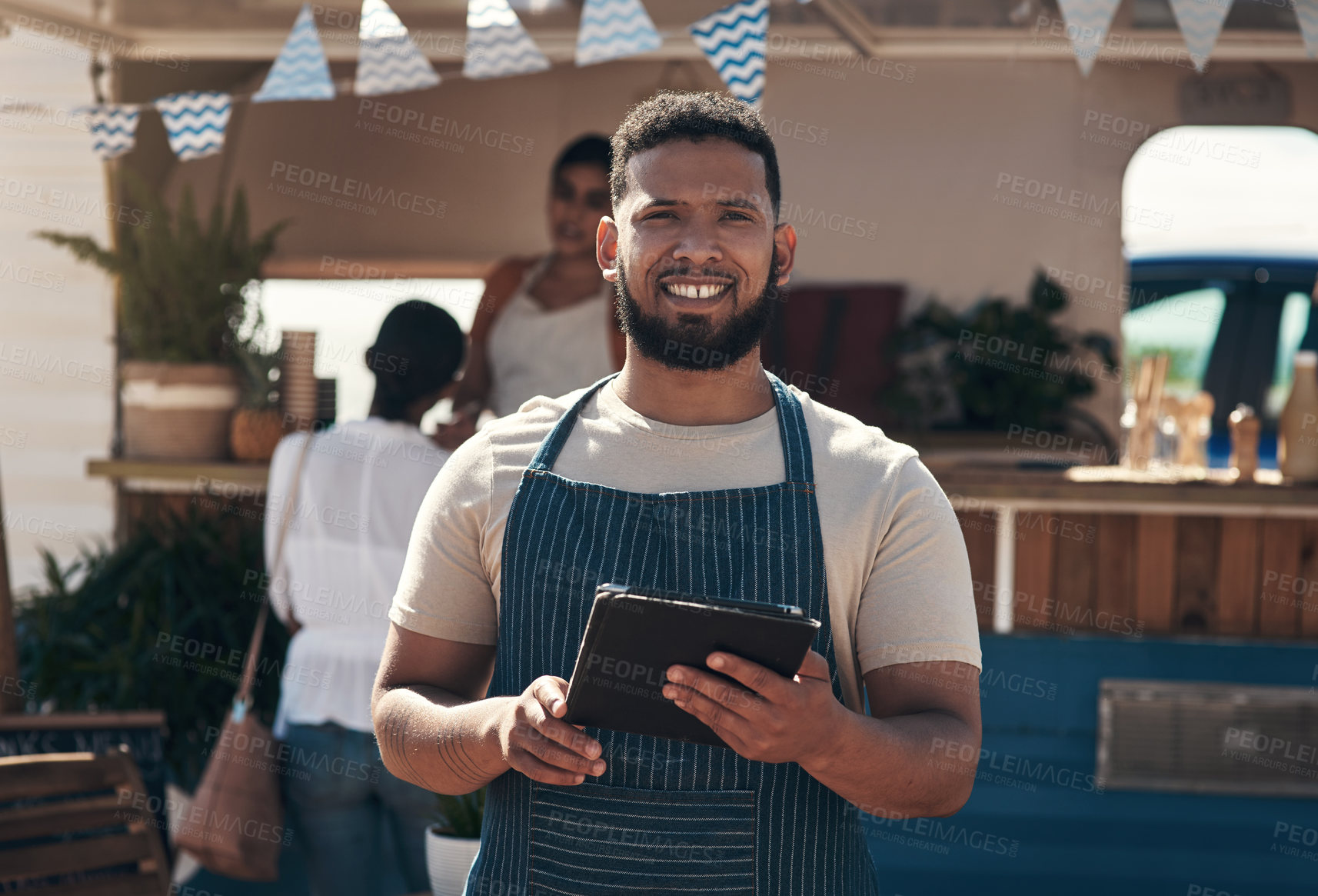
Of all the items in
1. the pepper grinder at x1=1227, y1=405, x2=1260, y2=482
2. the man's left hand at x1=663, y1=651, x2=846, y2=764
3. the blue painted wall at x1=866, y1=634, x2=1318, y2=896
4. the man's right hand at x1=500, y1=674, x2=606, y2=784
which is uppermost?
the pepper grinder at x1=1227, y1=405, x2=1260, y2=482

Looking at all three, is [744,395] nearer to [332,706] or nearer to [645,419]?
[645,419]

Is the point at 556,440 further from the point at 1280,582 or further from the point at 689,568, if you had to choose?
the point at 1280,582

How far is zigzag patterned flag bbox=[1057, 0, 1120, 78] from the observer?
10.6ft

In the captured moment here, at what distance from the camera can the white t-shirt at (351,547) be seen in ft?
10.9

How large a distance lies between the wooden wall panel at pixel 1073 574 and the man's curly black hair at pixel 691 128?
2.73 metres

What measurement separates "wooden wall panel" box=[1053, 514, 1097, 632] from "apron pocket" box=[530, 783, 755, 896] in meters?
2.77

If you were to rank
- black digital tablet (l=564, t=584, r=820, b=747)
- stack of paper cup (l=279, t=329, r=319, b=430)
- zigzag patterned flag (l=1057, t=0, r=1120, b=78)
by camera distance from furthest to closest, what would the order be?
stack of paper cup (l=279, t=329, r=319, b=430)
zigzag patterned flag (l=1057, t=0, r=1120, b=78)
black digital tablet (l=564, t=584, r=820, b=747)

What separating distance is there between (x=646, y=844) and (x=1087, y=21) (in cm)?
255

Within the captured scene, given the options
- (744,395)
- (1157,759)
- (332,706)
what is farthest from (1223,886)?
(744,395)

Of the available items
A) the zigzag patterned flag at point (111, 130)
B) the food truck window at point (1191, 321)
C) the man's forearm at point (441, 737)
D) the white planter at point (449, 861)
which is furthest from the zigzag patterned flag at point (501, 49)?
the food truck window at point (1191, 321)

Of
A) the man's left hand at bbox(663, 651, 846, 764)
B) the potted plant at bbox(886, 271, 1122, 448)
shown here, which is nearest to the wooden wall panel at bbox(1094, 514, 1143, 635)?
A: the potted plant at bbox(886, 271, 1122, 448)

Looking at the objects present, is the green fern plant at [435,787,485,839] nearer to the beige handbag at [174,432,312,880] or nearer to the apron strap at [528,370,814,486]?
the beige handbag at [174,432,312,880]

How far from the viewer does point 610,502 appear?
1.71 meters

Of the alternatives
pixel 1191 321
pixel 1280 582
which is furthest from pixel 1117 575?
pixel 1191 321
